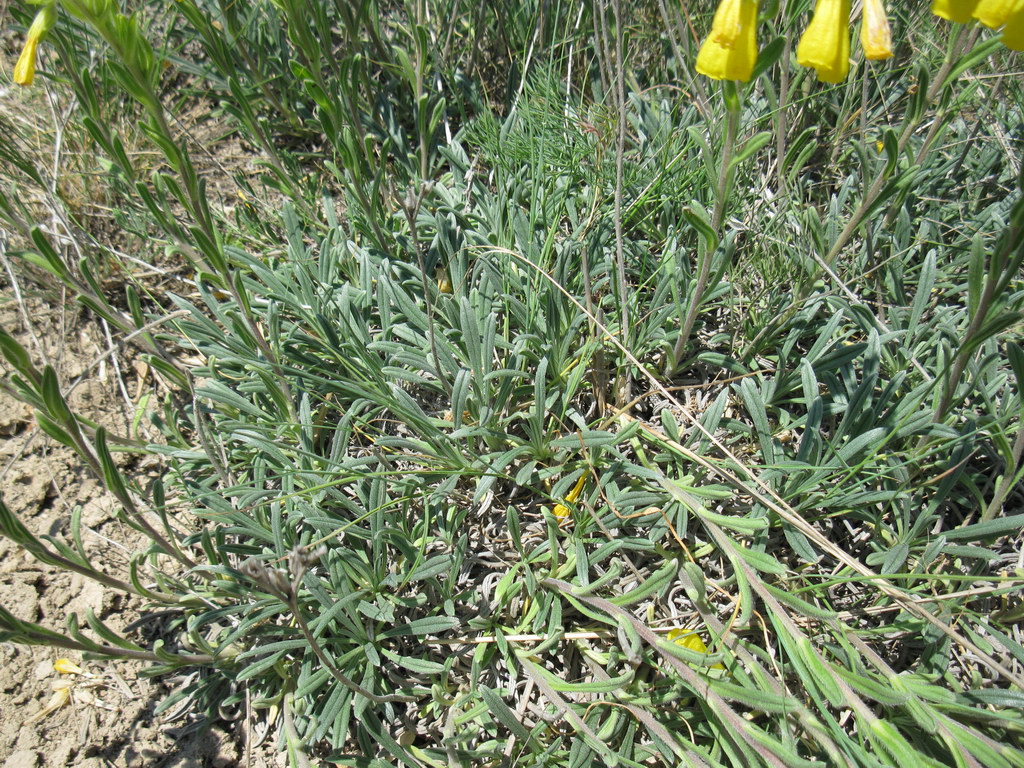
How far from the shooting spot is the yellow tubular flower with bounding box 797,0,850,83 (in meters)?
Answer: 1.46

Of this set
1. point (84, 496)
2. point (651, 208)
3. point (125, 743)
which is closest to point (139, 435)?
point (84, 496)

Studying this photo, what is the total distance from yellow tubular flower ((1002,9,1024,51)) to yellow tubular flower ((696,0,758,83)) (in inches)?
18.1

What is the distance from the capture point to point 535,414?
228 cm

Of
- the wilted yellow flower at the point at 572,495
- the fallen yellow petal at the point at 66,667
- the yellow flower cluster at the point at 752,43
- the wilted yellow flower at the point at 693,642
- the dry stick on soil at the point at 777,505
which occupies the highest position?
the yellow flower cluster at the point at 752,43

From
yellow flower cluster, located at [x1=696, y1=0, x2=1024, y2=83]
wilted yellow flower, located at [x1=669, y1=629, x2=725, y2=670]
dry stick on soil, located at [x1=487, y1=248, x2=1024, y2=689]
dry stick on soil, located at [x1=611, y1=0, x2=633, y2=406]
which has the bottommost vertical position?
wilted yellow flower, located at [x1=669, y1=629, x2=725, y2=670]

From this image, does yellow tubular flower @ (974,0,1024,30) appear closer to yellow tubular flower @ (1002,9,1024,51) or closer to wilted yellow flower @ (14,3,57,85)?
yellow tubular flower @ (1002,9,1024,51)

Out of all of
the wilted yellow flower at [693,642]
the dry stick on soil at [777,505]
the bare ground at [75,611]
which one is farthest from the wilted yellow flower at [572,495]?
the bare ground at [75,611]

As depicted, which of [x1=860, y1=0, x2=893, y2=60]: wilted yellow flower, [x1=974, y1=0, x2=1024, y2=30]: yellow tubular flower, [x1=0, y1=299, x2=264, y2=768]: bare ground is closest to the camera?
[x1=974, y1=0, x2=1024, y2=30]: yellow tubular flower

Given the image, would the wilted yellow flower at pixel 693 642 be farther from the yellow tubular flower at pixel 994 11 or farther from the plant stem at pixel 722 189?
the yellow tubular flower at pixel 994 11

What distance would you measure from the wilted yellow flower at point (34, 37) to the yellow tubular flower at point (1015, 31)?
2.19 meters

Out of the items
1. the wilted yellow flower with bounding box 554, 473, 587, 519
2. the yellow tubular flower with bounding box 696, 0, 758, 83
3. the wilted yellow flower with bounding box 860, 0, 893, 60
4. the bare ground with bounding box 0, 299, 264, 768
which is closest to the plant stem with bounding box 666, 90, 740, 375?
the yellow tubular flower with bounding box 696, 0, 758, 83

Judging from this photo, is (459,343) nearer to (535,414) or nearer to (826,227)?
(535,414)

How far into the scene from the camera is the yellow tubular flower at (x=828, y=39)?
1.46 m

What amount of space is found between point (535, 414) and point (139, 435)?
1683mm
